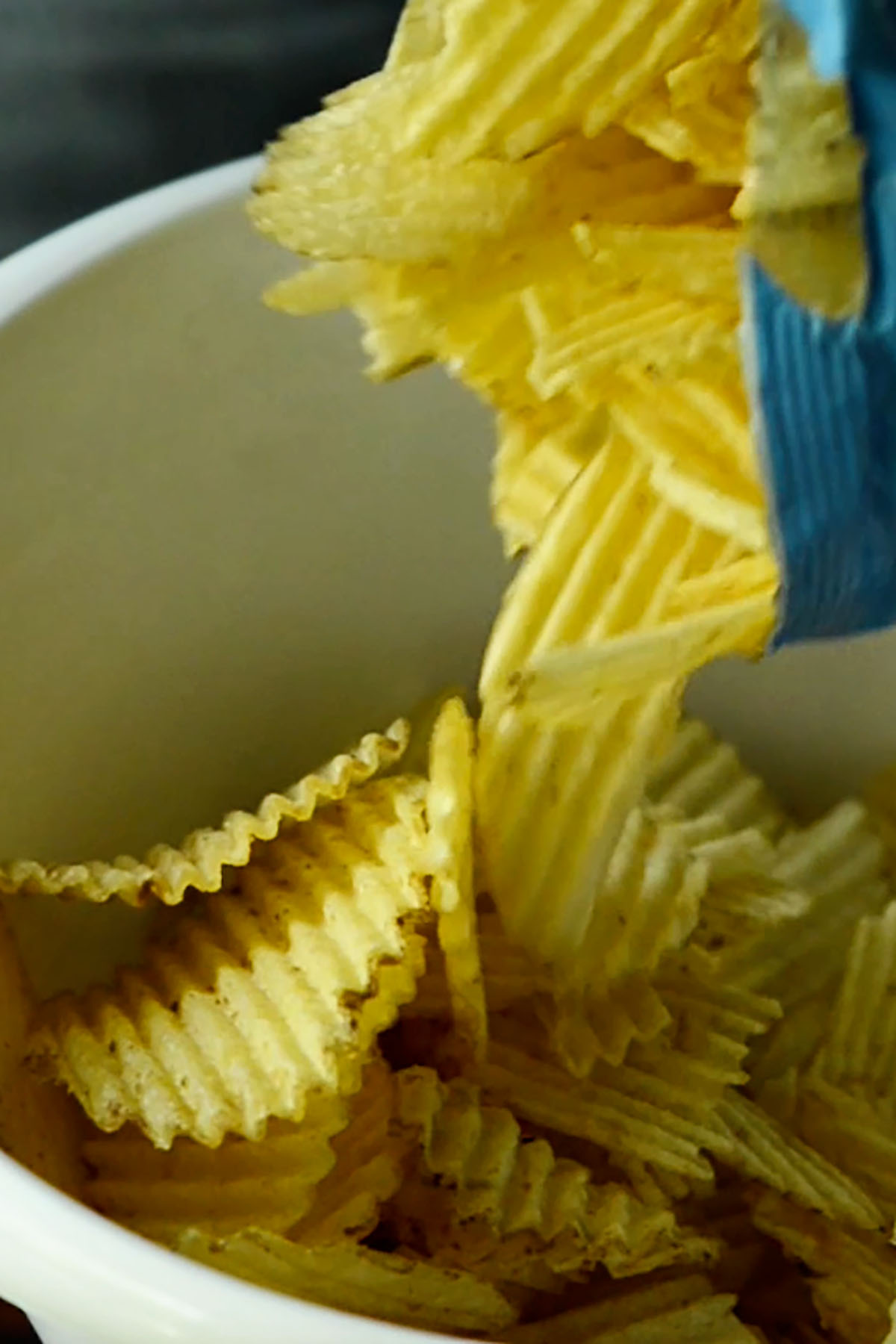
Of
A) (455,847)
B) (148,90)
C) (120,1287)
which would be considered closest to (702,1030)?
(455,847)

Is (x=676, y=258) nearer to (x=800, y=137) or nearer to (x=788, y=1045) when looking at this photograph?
(x=800, y=137)

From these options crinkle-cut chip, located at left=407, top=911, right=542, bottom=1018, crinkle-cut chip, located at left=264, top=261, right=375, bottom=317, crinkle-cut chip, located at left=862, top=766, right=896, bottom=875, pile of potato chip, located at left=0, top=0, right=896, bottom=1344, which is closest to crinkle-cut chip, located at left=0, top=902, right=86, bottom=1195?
pile of potato chip, located at left=0, top=0, right=896, bottom=1344

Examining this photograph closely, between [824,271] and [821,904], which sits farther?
[821,904]

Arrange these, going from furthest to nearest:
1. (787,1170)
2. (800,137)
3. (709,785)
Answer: (709,785)
(787,1170)
(800,137)

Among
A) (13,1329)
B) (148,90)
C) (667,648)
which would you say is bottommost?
(13,1329)

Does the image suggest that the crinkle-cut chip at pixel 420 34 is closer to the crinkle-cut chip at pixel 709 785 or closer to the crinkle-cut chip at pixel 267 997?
the crinkle-cut chip at pixel 267 997

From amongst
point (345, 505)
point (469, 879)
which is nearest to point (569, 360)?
point (469, 879)
